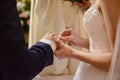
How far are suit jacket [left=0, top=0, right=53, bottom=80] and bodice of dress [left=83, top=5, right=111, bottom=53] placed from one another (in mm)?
440

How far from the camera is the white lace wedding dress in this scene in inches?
42.7

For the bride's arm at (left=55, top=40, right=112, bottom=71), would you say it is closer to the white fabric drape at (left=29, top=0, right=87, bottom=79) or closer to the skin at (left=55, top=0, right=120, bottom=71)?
→ the skin at (left=55, top=0, right=120, bottom=71)

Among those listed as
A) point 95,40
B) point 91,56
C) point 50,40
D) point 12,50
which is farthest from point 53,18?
point 12,50

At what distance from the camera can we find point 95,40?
115cm

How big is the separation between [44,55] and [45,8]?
1090 mm

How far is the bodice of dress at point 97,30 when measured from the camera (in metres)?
1.08

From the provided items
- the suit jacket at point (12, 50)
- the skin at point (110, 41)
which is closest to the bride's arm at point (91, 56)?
the skin at point (110, 41)

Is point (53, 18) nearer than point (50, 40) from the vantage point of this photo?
No

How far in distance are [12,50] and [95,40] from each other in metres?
0.55

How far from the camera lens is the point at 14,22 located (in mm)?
657

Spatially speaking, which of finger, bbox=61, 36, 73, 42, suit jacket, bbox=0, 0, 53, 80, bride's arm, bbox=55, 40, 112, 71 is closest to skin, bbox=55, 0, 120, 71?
bride's arm, bbox=55, 40, 112, 71

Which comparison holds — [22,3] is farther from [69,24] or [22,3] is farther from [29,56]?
[29,56]

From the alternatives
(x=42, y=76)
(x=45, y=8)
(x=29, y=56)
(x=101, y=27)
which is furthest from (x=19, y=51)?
(x=42, y=76)

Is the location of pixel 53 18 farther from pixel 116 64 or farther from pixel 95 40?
pixel 116 64
